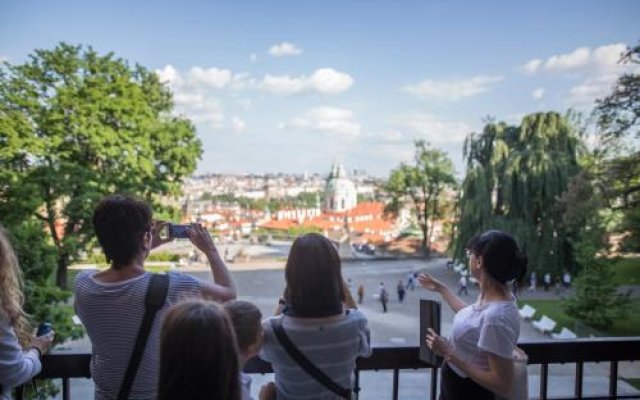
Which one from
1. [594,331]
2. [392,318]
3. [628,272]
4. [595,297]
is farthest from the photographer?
[628,272]

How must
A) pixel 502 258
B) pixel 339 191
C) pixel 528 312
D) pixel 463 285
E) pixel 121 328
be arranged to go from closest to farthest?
1. pixel 121 328
2. pixel 502 258
3. pixel 528 312
4. pixel 463 285
5. pixel 339 191

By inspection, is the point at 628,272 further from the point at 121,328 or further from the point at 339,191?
the point at 339,191

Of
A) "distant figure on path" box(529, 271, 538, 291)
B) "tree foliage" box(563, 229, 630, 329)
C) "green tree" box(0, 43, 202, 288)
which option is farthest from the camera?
"distant figure on path" box(529, 271, 538, 291)

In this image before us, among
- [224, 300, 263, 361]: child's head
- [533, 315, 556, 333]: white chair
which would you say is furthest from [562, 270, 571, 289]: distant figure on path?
[224, 300, 263, 361]: child's head

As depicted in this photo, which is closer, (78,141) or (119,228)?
(119,228)

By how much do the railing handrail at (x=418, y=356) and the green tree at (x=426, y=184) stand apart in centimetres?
3254

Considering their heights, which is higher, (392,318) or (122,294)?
(122,294)

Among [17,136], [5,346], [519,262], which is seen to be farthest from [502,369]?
[17,136]

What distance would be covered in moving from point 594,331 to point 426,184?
2184cm

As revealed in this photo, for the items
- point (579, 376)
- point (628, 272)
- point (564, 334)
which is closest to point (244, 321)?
point (579, 376)

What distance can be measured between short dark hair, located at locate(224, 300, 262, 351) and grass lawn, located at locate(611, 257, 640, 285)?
22280mm

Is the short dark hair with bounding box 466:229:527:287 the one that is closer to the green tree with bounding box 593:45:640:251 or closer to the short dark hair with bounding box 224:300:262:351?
the short dark hair with bounding box 224:300:262:351

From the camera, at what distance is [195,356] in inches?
51.9

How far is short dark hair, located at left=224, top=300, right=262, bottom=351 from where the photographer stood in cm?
161
